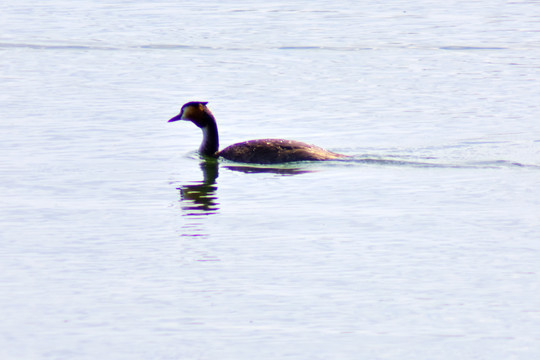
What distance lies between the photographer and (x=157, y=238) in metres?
11.3

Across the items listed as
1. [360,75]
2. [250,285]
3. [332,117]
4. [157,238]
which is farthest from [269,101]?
[250,285]

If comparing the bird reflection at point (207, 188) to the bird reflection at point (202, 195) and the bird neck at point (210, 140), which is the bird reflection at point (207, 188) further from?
the bird neck at point (210, 140)

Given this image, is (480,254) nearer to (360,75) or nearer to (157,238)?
(157,238)

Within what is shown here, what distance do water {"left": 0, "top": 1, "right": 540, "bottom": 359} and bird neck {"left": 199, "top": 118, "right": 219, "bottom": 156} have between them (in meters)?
0.49

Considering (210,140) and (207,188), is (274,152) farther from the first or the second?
(207,188)

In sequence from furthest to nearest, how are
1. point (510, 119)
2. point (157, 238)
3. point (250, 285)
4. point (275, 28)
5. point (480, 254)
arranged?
point (275, 28)
point (510, 119)
point (157, 238)
point (480, 254)
point (250, 285)

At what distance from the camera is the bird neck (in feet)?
54.5

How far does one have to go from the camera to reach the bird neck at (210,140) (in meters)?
16.6

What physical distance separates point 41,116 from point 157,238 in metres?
8.07

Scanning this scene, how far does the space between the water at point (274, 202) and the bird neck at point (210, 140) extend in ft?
1.62

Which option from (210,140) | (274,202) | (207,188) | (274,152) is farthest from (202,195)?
(210,140)

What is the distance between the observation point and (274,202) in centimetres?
1301

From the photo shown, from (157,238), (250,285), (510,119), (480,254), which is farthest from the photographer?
(510,119)

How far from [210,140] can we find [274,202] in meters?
3.93
